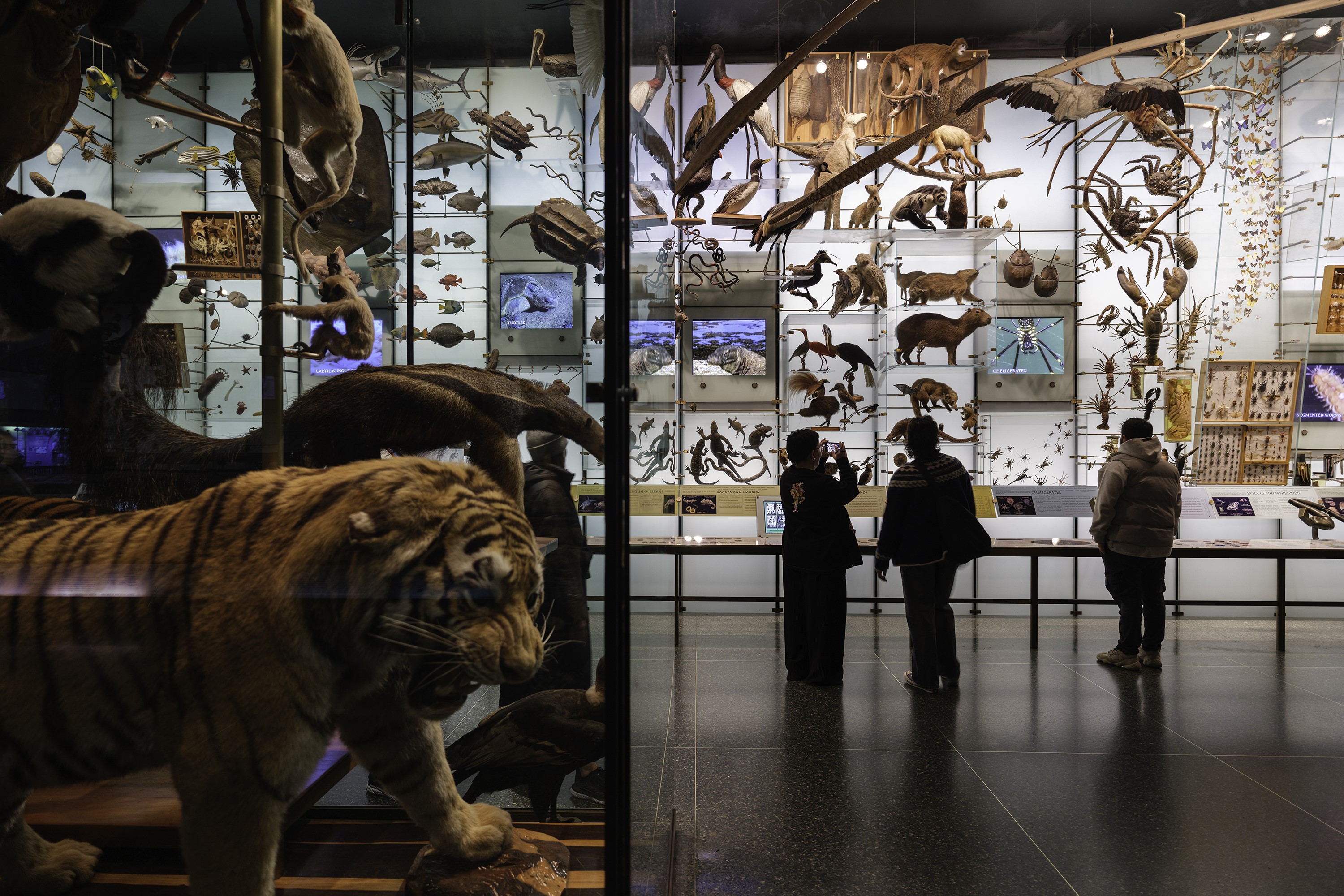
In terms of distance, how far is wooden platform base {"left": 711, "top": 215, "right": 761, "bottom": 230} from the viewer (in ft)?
17.8

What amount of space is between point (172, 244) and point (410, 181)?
0.26m

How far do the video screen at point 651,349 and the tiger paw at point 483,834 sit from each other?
0.69 metres

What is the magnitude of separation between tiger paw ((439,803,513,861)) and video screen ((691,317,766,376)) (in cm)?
565

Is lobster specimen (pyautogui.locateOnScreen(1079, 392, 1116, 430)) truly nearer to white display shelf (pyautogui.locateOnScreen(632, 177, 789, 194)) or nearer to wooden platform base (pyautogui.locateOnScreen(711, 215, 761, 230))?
white display shelf (pyautogui.locateOnScreen(632, 177, 789, 194))

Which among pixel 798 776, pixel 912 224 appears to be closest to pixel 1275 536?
pixel 912 224

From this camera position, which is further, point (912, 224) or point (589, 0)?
point (912, 224)

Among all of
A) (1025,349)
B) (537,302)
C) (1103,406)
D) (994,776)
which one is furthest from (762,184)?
(537,302)

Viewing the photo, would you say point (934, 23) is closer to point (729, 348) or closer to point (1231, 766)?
point (729, 348)

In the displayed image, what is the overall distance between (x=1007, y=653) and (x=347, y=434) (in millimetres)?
5516

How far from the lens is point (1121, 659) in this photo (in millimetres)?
4895

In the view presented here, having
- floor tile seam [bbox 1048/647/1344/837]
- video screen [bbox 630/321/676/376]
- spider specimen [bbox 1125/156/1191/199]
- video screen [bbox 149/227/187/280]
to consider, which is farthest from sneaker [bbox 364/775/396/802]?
spider specimen [bbox 1125/156/1191/199]

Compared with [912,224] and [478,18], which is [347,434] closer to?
[478,18]

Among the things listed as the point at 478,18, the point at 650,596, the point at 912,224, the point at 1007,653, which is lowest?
the point at 1007,653

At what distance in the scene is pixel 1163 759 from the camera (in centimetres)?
331
